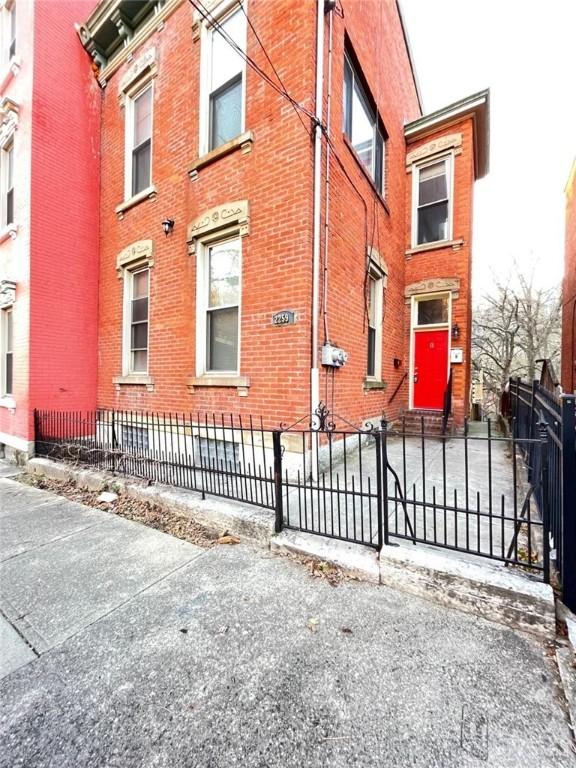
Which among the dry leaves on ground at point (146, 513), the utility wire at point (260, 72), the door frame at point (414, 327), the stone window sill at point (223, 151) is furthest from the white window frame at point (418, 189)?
→ the dry leaves on ground at point (146, 513)

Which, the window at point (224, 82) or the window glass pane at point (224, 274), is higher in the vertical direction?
the window at point (224, 82)

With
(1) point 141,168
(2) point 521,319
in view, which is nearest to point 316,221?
(1) point 141,168

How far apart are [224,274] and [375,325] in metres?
3.29

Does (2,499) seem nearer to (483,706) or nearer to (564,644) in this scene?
(483,706)

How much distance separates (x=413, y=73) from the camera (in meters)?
10.1

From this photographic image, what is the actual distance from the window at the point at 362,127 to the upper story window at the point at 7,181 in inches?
299

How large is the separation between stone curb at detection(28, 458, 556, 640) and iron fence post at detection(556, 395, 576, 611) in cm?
14

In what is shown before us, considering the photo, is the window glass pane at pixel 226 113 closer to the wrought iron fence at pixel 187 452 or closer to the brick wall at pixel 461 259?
the wrought iron fence at pixel 187 452

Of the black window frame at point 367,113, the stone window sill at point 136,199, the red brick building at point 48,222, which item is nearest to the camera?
the black window frame at point 367,113

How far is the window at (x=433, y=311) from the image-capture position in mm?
8398

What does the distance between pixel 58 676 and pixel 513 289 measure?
20684 mm

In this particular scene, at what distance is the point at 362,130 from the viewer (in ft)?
22.1

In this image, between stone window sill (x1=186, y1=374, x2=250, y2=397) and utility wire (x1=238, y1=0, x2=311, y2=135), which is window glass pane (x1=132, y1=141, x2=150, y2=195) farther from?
stone window sill (x1=186, y1=374, x2=250, y2=397)

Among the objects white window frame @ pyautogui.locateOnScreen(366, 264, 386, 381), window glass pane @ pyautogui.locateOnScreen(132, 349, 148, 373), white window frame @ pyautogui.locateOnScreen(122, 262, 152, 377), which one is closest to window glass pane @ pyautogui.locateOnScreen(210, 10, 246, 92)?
white window frame @ pyautogui.locateOnScreen(122, 262, 152, 377)
